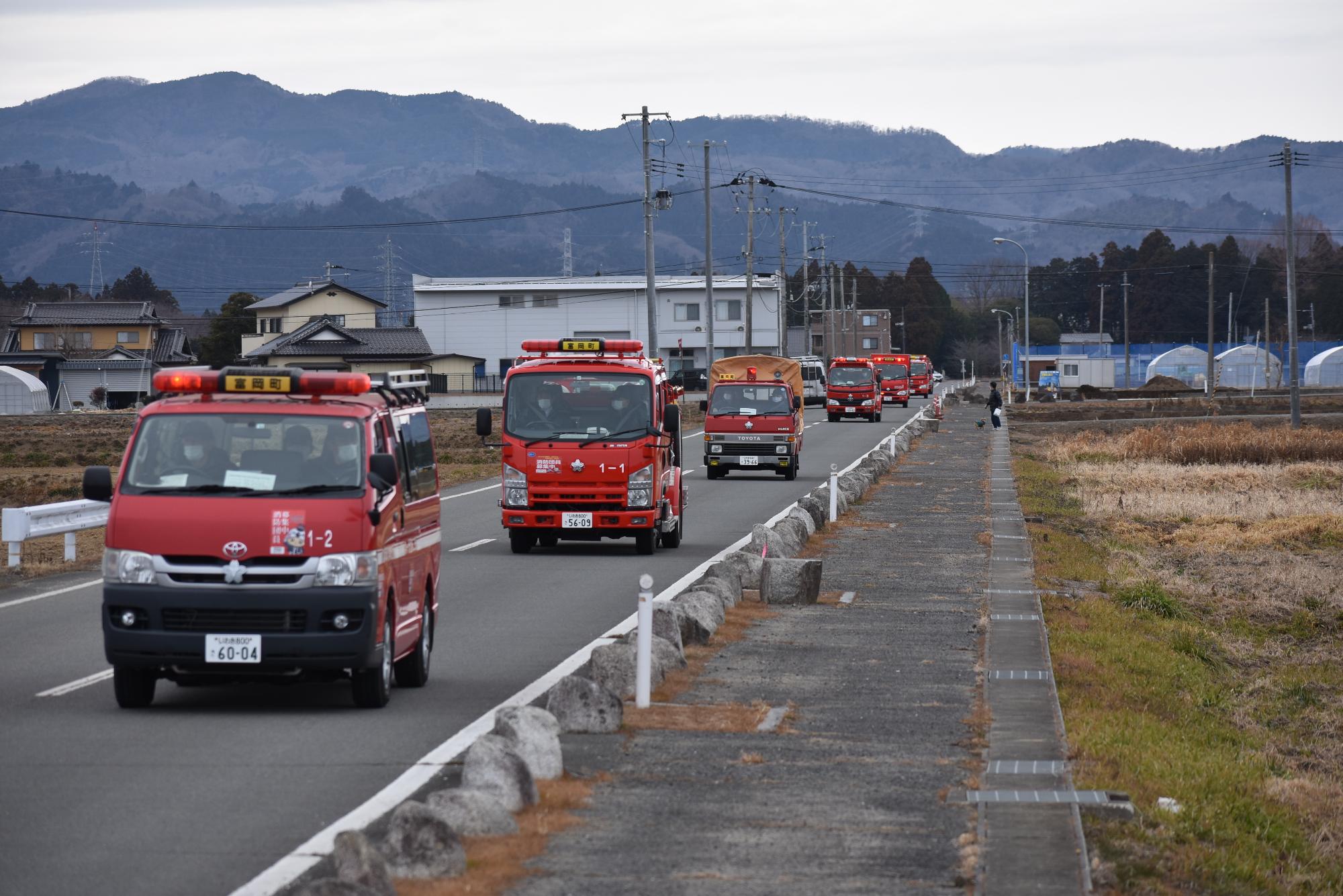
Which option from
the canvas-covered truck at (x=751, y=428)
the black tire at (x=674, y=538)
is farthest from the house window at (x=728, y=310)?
the black tire at (x=674, y=538)

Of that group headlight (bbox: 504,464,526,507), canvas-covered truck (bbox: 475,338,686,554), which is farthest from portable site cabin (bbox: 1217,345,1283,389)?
headlight (bbox: 504,464,526,507)

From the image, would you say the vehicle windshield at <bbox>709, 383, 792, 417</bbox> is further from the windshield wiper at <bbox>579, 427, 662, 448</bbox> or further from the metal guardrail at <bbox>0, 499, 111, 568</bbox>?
the metal guardrail at <bbox>0, 499, 111, 568</bbox>

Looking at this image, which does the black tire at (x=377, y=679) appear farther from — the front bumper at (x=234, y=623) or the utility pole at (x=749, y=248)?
the utility pole at (x=749, y=248)

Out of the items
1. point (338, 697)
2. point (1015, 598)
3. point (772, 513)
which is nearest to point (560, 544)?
point (772, 513)

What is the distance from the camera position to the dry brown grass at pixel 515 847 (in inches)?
251

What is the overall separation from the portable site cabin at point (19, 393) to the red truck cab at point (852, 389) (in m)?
43.0

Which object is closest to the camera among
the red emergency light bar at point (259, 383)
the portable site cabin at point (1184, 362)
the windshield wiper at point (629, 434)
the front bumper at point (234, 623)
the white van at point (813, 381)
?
the front bumper at point (234, 623)

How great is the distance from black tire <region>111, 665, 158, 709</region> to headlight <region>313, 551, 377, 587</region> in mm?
1332

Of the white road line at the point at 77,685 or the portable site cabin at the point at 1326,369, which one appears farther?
the portable site cabin at the point at 1326,369

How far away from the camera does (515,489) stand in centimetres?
2056

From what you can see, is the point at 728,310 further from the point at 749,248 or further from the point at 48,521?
the point at 48,521

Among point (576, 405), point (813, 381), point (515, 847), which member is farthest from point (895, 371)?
point (515, 847)

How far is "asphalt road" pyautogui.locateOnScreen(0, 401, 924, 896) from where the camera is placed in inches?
278

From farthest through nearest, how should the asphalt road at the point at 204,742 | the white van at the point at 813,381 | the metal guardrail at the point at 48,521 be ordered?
the white van at the point at 813,381 < the metal guardrail at the point at 48,521 < the asphalt road at the point at 204,742
